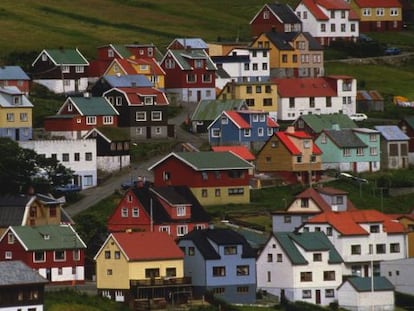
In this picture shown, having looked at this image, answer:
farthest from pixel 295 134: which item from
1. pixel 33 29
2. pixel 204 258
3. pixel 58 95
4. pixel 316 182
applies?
pixel 33 29

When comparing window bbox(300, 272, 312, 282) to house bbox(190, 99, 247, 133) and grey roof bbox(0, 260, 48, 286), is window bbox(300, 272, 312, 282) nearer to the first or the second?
grey roof bbox(0, 260, 48, 286)

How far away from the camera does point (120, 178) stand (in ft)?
421

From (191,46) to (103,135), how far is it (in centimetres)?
2480

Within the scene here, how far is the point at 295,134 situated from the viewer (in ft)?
438

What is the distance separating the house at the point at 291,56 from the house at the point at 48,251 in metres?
48.8

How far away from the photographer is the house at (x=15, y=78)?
463 feet

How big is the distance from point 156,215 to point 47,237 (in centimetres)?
803

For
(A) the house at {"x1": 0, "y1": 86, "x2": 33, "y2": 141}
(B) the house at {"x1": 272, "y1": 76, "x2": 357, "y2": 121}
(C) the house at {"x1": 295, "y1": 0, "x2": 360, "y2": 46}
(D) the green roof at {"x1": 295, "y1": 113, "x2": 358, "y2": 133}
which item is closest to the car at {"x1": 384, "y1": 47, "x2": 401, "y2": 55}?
(C) the house at {"x1": 295, "y1": 0, "x2": 360, "y2": 46}

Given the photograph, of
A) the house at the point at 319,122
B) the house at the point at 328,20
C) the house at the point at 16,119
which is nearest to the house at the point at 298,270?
the house at the point at 16,119

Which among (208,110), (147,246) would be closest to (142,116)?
(208,110)

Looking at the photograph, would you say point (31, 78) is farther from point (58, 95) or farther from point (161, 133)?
point (161, 133)

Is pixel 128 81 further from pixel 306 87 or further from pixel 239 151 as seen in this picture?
pixel 239 151

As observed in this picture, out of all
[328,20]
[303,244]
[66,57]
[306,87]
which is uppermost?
[328,20]

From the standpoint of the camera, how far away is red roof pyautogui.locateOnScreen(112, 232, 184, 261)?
10650 cm
